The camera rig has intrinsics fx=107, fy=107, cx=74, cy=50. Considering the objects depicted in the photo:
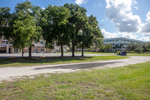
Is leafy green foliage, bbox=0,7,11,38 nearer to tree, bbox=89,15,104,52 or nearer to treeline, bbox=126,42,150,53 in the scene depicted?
tree, bbox=89,15,104,52

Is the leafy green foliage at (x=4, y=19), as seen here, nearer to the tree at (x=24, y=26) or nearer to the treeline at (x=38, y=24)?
the treeline at (x=38, y=24)

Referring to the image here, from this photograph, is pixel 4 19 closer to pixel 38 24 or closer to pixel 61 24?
pixel 38 24

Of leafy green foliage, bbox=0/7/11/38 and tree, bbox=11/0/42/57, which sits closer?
A: tree, bbox=11/0/42/57

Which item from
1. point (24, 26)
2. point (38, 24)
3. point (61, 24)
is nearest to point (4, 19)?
point (38, 24)

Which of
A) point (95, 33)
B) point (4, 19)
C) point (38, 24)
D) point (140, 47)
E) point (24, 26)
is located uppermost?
point (4, 19)

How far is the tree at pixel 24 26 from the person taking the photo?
46.9 ft

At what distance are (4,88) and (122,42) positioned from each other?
4844 inches

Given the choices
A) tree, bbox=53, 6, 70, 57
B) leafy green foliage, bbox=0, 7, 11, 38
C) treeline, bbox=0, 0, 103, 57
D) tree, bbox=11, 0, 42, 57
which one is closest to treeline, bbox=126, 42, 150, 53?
treeline, bbox=0, 0, 103, 57

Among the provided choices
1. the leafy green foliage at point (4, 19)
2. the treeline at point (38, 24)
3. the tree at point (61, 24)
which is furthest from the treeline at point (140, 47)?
the leafy green foliage at point (4, 19)

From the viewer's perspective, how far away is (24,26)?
1459 centimetres

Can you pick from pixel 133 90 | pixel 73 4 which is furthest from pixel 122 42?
pixel 133 90

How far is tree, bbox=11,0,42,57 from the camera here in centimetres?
1430

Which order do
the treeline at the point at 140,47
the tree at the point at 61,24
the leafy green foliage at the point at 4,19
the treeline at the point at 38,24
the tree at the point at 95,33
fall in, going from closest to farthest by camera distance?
the treeline at the point at 38,24 < the leafy green foliage at the point at 4,19 < the tree at the point at 61,24 < the tree at the point at 95,33 < the treeline at the point at 140,47

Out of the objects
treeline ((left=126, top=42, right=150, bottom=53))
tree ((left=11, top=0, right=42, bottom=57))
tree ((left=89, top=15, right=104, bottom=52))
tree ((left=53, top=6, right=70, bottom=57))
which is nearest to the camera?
tree ((left=11, top=0, right=42, bottom=57))
